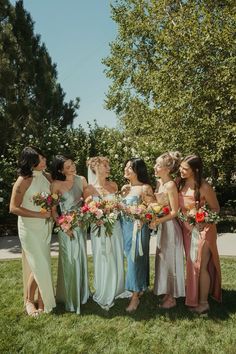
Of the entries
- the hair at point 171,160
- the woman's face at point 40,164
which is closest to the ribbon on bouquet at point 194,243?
the hair at point 171,160

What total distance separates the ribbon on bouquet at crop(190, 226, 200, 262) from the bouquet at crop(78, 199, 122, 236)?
111 centimetres

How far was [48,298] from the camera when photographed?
223 inches

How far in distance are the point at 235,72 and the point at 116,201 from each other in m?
7.07

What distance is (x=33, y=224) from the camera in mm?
5602

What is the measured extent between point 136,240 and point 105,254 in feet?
1.73

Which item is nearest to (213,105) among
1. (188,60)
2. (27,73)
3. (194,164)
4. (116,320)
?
(188,60)

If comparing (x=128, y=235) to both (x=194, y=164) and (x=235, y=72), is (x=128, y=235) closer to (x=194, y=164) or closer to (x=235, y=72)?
(x=194, y=164)

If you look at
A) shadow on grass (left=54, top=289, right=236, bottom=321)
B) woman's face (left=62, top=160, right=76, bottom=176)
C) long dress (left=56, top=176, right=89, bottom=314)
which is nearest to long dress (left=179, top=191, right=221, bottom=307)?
shadow on grass (left=54, top=289, right=236, bottom=321)

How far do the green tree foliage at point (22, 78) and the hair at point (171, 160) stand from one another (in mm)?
8666

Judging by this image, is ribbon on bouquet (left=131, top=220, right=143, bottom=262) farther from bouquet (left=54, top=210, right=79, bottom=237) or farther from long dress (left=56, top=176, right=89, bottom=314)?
bouquet (left=54, top=210, right=79, bottom=237)

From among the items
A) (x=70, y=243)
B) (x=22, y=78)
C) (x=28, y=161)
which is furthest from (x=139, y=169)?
(x=22, y=78)

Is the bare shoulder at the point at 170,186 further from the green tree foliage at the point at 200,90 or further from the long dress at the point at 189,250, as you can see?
the green tree foliage at the point at 200,90

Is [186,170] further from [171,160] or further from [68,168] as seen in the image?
[68,168]

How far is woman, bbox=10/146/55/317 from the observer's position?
554 centimetres
